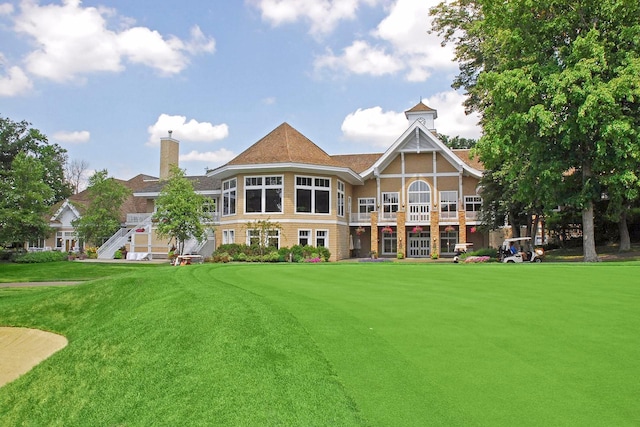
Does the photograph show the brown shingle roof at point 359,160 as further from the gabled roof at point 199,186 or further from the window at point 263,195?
the gabled roof at point 199,186

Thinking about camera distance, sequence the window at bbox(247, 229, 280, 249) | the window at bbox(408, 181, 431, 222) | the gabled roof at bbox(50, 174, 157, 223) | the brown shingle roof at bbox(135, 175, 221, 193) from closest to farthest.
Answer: the window at bbox(247, 229, 280, 249) < the window at bbox(408, 181, 431, 222) < the brown shingle roof at bbox(135, 175, 221, 193) < the gabled roof at bbox(50, 174, 157, 223)

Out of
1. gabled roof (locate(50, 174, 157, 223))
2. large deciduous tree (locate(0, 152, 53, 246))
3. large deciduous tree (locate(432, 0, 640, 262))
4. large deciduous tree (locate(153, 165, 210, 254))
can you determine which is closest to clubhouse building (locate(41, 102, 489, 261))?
large deciduous tree (locate(153, 165, 210, 254))

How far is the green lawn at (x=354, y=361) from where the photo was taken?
3.99m

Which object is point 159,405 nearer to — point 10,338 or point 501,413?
point 501,413

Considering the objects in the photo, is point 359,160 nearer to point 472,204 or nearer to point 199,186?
point 472,204

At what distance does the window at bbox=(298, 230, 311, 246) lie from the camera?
32.7 meters

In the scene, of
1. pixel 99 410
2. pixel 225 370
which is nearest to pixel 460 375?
pixel 225 370

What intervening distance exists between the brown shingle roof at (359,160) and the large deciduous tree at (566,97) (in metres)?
16.1

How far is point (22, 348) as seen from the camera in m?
9.74

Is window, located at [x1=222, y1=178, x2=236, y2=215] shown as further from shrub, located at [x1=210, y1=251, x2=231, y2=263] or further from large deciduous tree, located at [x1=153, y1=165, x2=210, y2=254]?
shrub, located at [x1=210, y1=251, x2=231, y2=263]

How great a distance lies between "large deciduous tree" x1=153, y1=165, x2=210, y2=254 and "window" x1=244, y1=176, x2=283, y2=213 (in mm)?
3361

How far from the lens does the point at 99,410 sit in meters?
5.24

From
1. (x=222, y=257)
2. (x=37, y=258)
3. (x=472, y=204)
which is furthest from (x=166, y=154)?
(x=472, y=204)

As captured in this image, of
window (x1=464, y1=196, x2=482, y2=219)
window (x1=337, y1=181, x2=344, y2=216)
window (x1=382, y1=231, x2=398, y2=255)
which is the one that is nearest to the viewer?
window (x1=337, y1=181, x2=344, y2=216)
